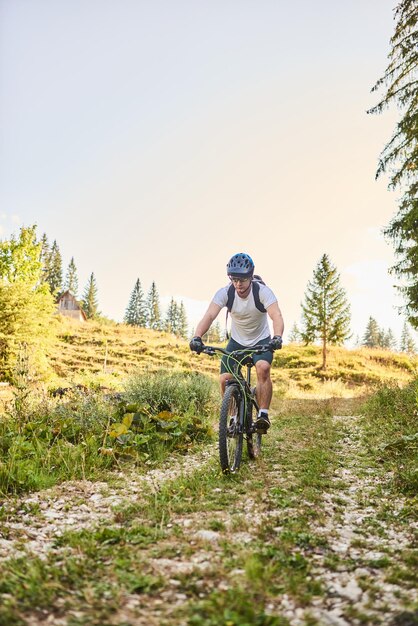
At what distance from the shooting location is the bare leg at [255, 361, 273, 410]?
5719 millimetres

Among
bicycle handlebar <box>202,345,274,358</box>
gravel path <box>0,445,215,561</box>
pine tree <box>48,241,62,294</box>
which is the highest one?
pine tree <box>48,241,62,294</box>

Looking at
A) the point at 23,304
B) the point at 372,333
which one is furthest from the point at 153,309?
the point at 23,304

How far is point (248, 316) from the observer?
6.04 m

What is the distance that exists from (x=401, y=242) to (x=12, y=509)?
14679mm

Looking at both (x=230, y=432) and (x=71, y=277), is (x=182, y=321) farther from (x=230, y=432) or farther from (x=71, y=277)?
(x=230, y=432)

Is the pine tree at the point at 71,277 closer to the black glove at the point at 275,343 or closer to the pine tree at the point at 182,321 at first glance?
the pine tree at the point at 182,321

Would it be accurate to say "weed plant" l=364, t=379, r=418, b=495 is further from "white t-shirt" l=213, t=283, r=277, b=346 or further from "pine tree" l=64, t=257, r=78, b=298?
"pine tree" l=64, t=257, r=78, b=298

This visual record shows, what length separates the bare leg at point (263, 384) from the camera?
5.72 m

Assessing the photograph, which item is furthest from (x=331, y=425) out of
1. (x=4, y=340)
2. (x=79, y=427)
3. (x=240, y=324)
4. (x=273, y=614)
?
(x=4, y=340)

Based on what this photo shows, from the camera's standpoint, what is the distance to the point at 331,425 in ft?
31.5

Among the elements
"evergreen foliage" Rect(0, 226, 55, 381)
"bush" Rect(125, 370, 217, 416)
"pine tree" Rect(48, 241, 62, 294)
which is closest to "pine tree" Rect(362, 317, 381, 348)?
"pine tree" Rect(48, 241, 62, 294)

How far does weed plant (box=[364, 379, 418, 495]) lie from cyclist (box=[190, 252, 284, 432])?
175 centimetres

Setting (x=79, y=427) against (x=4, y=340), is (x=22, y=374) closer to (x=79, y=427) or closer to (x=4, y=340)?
(x=79, y=427)

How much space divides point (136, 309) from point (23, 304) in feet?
249
